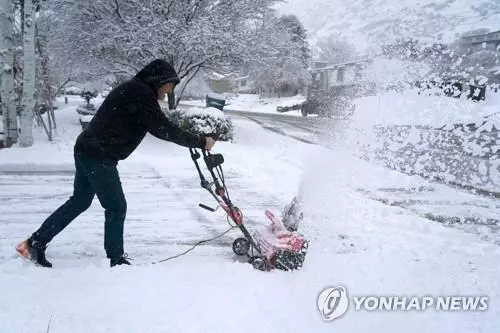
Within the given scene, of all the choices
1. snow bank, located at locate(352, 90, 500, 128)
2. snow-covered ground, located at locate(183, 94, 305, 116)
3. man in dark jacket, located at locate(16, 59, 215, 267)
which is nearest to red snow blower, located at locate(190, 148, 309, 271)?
man in dark jacket, located at locate(16, 59, 215, 267)

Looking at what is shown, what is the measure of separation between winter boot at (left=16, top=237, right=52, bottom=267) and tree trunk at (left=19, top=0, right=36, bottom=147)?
8.16 meters

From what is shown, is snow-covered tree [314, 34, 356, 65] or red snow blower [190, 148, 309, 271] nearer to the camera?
red snow blower [190, 148, 309, 271]

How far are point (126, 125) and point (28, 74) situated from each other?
8.70m

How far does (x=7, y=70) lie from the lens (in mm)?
10656

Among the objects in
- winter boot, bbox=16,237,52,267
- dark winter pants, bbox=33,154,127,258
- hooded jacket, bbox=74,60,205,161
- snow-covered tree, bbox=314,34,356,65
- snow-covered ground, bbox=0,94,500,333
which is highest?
snow-covered tree, bbox=314,34,356,65

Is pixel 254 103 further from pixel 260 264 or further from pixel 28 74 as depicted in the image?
pixel 260 264

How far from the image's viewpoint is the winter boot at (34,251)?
3.52 meters

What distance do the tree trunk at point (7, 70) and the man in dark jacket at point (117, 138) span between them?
Answer: 8.89 m

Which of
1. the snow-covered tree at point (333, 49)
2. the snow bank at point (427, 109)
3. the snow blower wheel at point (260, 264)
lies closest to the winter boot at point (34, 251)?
the snow blower wheel at point (260, 264)

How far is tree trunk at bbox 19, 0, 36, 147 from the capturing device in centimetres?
1035

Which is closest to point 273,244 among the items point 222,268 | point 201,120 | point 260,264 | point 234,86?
point 260,264

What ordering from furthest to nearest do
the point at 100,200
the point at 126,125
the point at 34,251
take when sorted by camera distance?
the point at 34,251
the point at 100,200
the point at 126,125

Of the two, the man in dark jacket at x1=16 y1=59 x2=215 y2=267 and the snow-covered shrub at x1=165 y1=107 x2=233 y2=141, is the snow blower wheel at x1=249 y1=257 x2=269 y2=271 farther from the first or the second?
the snow-covered shrub at x1=165 y1=107 x2=233 y2=141

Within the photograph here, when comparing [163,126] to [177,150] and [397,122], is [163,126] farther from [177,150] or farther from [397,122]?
[397,122]
